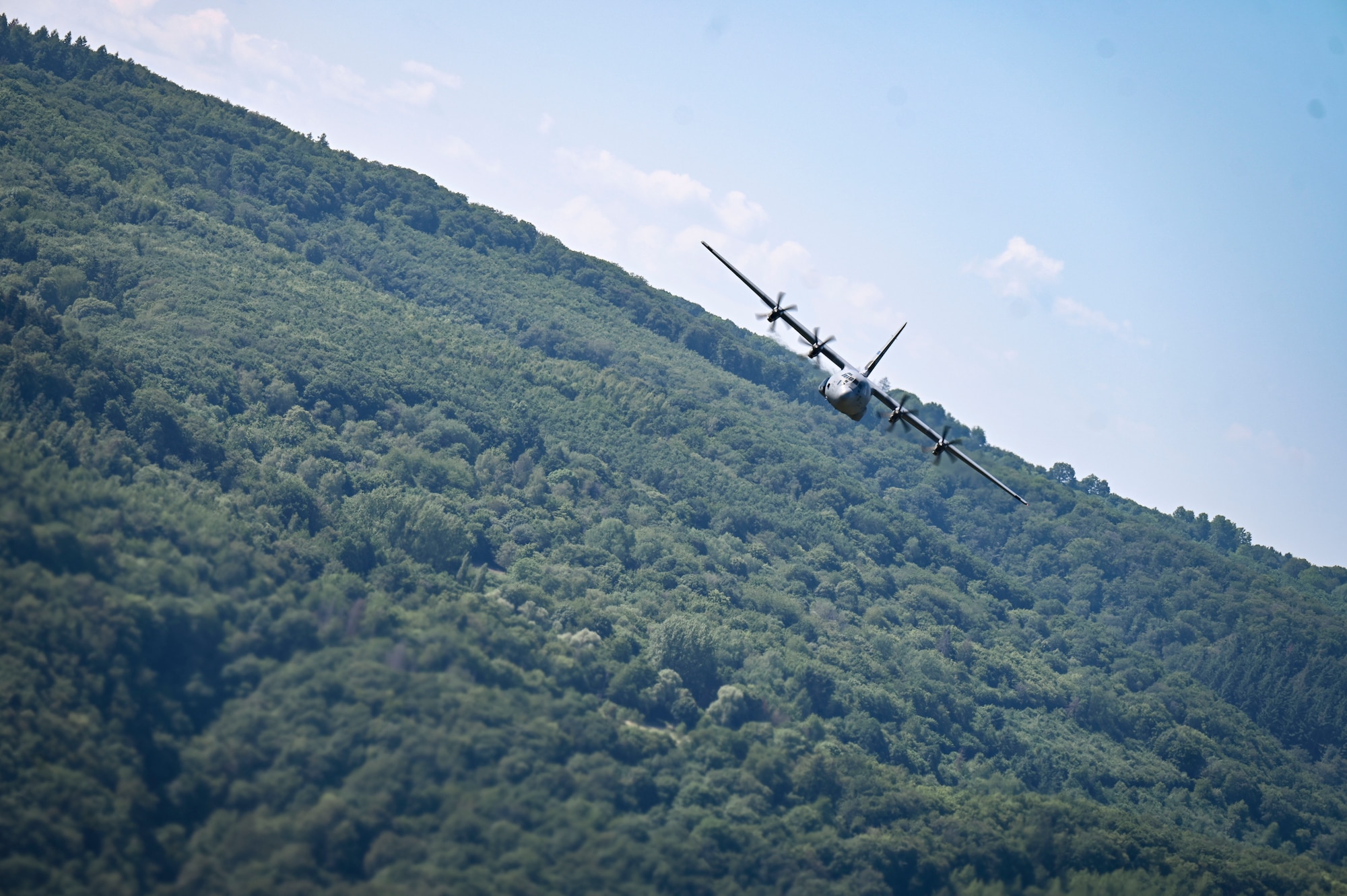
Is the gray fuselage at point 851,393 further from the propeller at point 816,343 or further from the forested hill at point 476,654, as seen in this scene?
the forested hill at point 476,654

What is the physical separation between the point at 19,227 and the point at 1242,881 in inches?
5991

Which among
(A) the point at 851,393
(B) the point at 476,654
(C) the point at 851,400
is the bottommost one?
(B) the point at 476,654

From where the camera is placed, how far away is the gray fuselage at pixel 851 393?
6075 cm

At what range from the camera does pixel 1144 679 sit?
17912 centimetres

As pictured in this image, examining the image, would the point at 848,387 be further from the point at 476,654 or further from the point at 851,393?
the point at 476,654

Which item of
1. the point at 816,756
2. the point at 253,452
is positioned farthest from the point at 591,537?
the point at 816,756

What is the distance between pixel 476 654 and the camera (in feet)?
288

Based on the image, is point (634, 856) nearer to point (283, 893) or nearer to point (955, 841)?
point (283, 893)

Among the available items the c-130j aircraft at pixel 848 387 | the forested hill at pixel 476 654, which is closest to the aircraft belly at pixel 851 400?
the c-130j aircraft at pixel 848 387

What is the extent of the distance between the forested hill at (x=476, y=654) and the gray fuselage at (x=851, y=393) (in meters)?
32.8

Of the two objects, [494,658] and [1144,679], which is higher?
[1144,679]

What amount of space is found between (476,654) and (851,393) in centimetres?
3940

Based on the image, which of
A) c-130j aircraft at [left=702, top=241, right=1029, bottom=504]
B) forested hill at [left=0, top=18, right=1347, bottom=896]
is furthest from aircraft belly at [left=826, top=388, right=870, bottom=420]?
forested hill at [left=0, top=18, right=1347, bottom=896]

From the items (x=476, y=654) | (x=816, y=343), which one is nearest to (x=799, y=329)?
(x=816, y=343)
